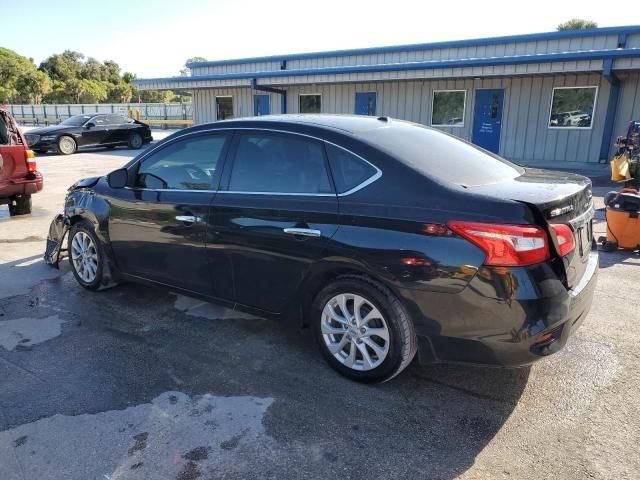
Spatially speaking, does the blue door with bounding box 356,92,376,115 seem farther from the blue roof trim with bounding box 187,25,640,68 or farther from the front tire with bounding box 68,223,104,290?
the front tire with bounding box 68,223,104,290

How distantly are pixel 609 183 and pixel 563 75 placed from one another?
3963mm

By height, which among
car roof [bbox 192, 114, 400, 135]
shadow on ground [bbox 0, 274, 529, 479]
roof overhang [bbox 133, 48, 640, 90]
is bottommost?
shadow on ground [bbox 0, 274, 529, 479]

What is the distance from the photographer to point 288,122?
3553mm

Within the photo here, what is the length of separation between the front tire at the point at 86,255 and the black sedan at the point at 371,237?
2.05ft

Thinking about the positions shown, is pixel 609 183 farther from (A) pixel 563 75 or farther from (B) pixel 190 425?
(B) pixel 190 425

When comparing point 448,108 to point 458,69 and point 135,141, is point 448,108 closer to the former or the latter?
point 458,69

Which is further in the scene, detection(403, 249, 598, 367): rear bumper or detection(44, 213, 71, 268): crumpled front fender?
detection(44, 213, 71, 268): crumpled front fender

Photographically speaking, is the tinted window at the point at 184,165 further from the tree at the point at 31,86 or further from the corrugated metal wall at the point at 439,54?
the tree at the point at 31,86

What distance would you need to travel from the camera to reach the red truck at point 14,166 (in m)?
7.70

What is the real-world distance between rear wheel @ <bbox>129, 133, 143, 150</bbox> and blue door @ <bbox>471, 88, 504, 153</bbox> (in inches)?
529

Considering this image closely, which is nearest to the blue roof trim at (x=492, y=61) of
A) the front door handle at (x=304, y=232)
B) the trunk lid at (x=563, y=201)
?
the trunk lid at (x=563, y=201)

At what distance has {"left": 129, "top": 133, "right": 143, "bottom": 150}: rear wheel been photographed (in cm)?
2052

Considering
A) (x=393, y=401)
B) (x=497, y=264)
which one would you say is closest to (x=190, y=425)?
(x=393, y=401)

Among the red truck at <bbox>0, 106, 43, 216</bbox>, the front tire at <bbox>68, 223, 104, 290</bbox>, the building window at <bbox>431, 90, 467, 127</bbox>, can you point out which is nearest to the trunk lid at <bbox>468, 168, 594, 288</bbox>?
the front tire at <bbox>68, 223, 104, 290</bbox>
